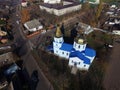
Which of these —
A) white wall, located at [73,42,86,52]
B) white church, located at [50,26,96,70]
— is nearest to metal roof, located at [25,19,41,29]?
white church, located at [50,26,96,70]

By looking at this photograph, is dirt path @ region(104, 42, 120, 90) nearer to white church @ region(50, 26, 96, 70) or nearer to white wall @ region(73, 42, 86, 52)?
white church @ region(50, 26, 96, 70)

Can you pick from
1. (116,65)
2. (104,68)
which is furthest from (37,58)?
(116,65)

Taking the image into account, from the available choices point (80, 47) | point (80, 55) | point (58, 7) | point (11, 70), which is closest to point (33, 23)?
point (58, 7)

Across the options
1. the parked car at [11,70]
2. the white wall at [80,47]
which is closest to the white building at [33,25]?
the parked car at [11,70]

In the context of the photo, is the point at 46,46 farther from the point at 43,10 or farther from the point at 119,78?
the point at 43,10

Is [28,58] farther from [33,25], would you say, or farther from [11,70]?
[33,25]

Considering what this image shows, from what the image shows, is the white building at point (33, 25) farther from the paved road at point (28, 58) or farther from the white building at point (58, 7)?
the white building at point (58, 7)
